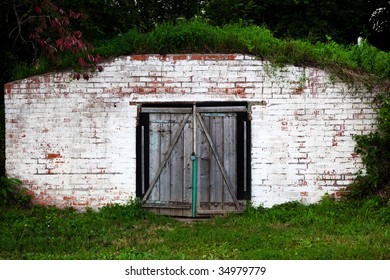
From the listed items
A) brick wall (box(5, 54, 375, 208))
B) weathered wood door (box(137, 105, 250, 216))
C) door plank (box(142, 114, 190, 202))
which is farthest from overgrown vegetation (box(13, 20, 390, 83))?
door plank (box(142, 114, 190, 202))

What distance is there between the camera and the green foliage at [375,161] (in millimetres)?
8281

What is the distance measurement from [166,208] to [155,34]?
129 inches

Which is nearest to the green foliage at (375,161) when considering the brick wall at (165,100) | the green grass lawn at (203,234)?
the brick wall at (165,100)

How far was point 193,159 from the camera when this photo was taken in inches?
340

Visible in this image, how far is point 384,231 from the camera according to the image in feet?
23.5

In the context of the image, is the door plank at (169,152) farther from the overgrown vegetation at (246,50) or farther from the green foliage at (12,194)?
the green foliage at (12,194)

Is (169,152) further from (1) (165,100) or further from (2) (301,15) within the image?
(2) (301,15)

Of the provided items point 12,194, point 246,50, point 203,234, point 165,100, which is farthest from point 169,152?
point 12,194

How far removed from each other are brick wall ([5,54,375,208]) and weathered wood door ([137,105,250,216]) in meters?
0.20

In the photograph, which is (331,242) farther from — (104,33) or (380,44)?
(380,44)

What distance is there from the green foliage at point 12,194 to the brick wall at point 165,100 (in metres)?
0.14

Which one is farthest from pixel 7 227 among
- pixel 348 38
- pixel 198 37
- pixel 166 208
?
pixel 348 38

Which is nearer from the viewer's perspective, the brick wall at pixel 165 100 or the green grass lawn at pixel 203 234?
the green grass lawn at pixel 203 234

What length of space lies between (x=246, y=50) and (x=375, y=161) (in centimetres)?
299
